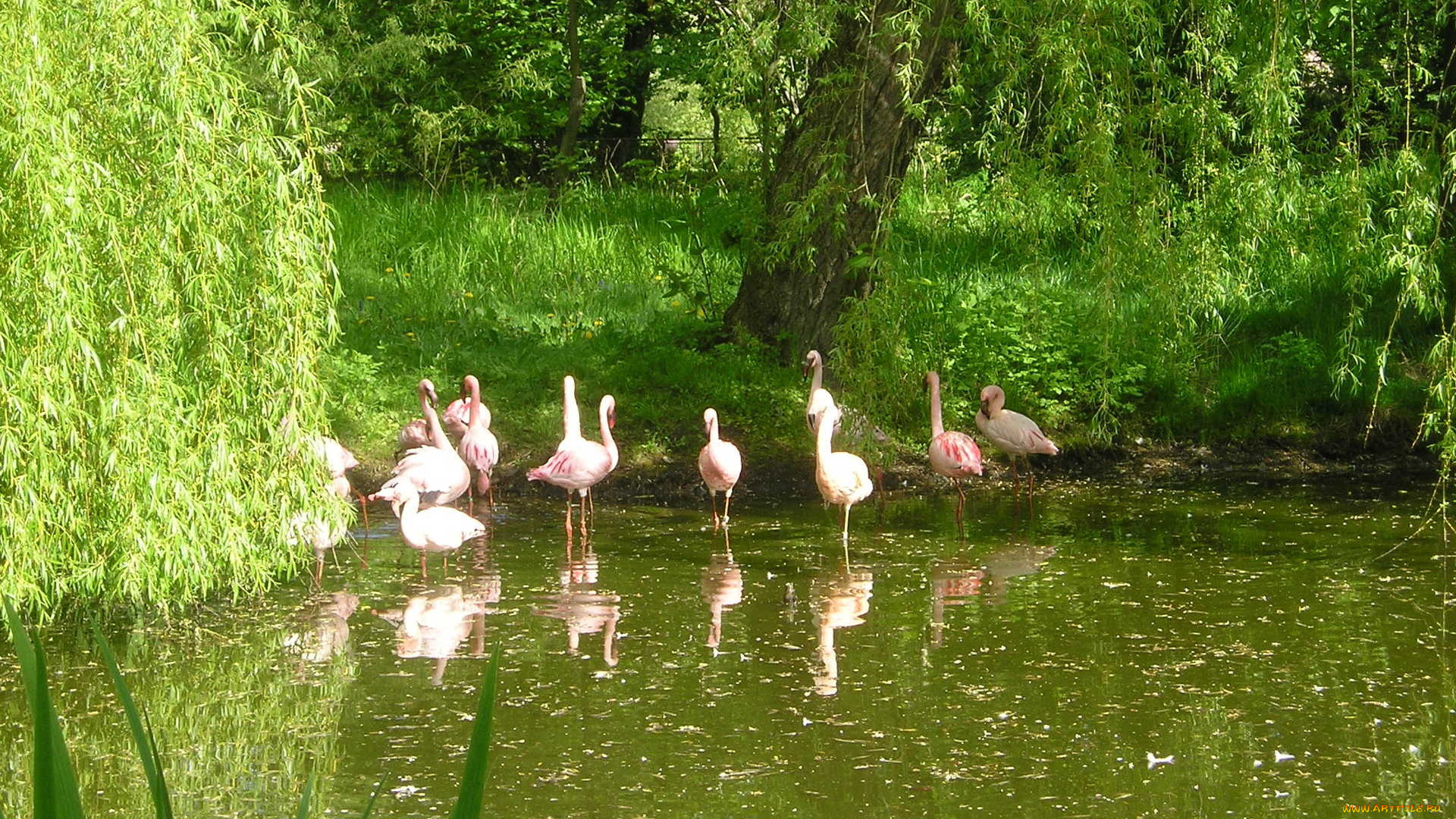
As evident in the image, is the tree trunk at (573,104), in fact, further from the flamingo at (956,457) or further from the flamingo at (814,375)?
the flamingo at (956,457)

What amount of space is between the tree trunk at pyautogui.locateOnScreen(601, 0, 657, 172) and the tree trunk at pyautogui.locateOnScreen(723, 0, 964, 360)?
758 centimetres

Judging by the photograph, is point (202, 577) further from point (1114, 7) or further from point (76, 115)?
point (1114, 7)

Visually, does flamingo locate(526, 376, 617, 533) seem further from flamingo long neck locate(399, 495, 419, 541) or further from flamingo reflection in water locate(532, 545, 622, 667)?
flamingo long neck locate(399, 495, 419, 541)

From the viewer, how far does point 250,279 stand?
5734mm

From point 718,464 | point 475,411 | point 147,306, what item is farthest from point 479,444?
point 147,306

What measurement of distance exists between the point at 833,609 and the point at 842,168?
2060mm

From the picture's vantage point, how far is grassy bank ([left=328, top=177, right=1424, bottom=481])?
10117 mm

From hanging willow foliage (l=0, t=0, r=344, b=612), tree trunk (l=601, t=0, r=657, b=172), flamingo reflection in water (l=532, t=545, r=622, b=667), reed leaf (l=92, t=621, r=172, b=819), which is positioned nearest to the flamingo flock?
flamingo reflection in water (l=532, t=545, r=622, b=667)

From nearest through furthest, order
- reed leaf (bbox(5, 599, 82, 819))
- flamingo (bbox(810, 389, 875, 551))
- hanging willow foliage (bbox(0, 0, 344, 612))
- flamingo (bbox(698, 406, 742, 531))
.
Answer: reed leaf (bbox(5, 599, 82, 819))
hanging willow foliage (bbox(0, 0, 344, 612))
flamingo (bbox(810, 389, 875, 551))
flamingo (bbox(698, 406, 742, 531))

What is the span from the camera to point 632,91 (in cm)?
2077

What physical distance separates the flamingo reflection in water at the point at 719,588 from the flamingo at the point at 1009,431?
7.09 ft

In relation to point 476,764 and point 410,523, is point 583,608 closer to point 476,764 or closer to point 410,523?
point 410,523

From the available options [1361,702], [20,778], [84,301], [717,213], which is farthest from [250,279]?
[717,213]

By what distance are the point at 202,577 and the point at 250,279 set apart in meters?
1.13
